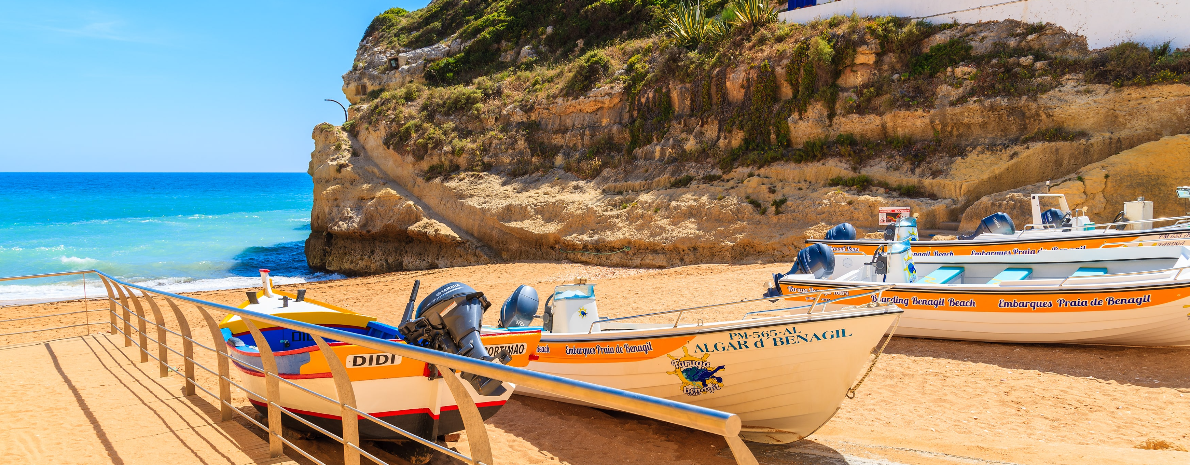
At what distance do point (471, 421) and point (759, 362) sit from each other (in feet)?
12.8

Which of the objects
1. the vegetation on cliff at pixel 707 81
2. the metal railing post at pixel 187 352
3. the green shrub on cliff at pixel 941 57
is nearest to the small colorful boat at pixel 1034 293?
the vegetation on cliff at pixel 707 81

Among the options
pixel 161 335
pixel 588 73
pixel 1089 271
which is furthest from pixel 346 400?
pixel 588 73

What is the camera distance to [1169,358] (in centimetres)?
875

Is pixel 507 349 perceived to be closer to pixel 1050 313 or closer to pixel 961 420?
pixel 961 420

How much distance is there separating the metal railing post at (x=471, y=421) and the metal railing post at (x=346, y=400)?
1147 millimetres

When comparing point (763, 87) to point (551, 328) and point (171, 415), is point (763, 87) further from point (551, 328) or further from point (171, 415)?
point (171, 415)

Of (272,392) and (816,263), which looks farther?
(816,263)

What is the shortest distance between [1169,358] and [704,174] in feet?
44.1

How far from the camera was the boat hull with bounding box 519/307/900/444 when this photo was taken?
6.12 meters

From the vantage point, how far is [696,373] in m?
6.55

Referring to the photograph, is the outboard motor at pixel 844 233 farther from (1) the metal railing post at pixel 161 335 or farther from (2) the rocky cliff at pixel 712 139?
(1) the metal railing post at pixel 161 335

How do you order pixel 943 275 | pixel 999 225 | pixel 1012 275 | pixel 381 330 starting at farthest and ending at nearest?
pixel 999 225
pixel 943 275
pixel 1012 275
pixel 381 330

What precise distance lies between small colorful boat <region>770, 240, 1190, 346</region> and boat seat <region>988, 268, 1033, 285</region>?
0.05 feet

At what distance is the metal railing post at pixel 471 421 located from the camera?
2926 millimetres
